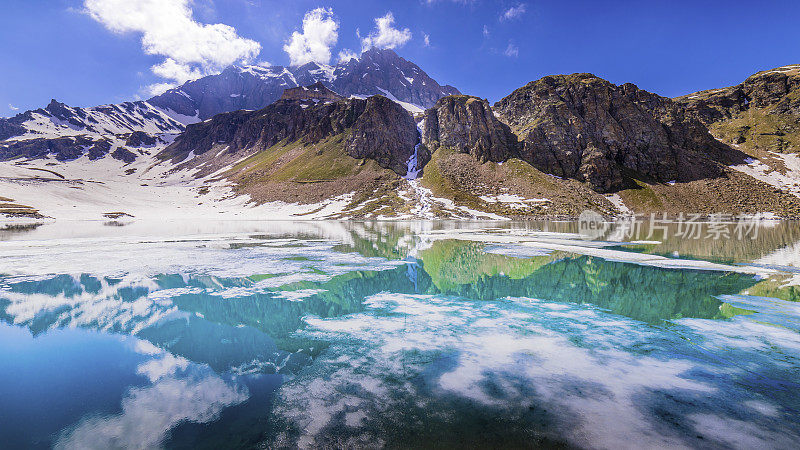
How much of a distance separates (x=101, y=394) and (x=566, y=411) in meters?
10.8

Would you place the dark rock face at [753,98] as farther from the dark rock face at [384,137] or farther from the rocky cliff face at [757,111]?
the dark rock face at [384,137]

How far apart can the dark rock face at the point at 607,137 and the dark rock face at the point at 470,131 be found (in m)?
8.36

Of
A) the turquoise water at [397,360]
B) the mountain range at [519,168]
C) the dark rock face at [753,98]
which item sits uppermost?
the dark rock face at [753,98]

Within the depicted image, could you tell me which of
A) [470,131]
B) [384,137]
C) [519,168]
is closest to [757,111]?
[519,168]

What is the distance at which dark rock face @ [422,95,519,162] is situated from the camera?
14138cm

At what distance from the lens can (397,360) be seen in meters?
9.52

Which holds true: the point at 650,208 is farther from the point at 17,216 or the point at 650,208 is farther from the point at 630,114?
the point at 17,216

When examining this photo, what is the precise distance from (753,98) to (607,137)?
12367 cm

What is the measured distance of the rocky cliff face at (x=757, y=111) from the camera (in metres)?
153

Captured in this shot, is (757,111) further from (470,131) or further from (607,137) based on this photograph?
(470,131)

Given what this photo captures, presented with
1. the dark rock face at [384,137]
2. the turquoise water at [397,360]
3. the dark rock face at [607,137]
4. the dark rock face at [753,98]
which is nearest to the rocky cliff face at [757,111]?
the dark rock face at [753,98]

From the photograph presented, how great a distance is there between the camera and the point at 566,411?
6.98 meters

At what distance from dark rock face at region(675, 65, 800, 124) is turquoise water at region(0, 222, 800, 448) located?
9146 inches

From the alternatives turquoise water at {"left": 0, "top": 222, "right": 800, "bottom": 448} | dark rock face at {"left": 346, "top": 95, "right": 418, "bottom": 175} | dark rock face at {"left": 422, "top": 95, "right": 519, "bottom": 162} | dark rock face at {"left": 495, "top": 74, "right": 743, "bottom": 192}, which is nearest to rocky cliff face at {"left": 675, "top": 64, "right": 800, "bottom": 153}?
dark rock face at {"left": 495, "top": 74, "right": 743, "bottom": 192}
